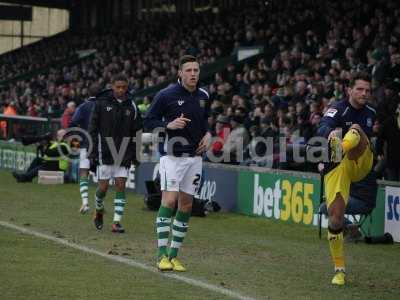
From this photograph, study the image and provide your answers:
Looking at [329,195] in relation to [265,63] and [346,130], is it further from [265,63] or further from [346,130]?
[265,63]

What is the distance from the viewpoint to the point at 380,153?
1664cm

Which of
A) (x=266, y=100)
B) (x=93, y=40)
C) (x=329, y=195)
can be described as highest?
(x=93, y=40)

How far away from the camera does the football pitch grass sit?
9.50 metres

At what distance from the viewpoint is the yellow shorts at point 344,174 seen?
1019cm

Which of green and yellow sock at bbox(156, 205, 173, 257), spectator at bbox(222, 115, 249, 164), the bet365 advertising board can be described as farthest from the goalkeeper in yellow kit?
spectator at bbox(222, 115, 249, 164)

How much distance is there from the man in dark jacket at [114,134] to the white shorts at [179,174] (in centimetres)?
382

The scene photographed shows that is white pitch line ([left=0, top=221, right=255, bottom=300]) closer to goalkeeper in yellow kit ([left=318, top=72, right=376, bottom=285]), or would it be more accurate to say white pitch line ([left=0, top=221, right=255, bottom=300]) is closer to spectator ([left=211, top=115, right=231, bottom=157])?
goalkeeper in yellow kit ([left=318, top=72, right=376, bottom=285])

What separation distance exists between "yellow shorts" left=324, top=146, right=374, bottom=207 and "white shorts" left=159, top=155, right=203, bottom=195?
1385 millimetres

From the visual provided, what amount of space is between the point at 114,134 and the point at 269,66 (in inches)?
560

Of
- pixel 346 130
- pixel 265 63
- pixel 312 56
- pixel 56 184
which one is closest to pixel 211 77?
pixel 265 63

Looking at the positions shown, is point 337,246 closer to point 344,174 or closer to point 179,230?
point 344,174

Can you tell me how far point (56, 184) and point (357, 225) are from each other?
11245 millimetres

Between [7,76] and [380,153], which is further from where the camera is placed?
[7,76]

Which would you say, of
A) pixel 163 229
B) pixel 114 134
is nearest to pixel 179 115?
pixel 163 229
